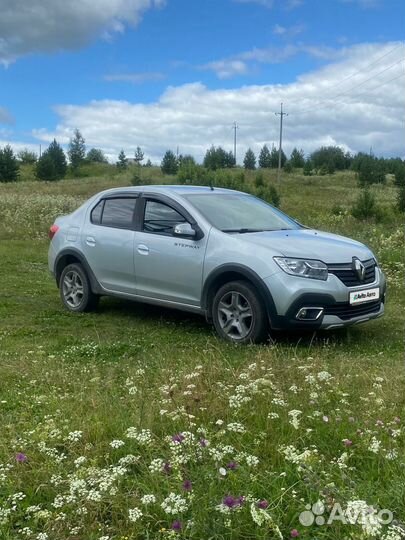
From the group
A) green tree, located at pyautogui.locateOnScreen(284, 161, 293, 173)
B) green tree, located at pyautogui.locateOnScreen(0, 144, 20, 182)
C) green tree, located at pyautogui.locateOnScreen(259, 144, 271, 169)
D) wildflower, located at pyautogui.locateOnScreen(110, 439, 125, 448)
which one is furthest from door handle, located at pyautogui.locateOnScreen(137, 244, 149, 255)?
green tree, located at pyautogui.locateOnScreen(259, 144, 271, 169)

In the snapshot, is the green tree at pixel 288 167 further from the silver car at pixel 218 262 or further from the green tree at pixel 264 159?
the silver car at pixel 218 262

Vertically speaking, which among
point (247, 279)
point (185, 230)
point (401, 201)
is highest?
point (401, 201)

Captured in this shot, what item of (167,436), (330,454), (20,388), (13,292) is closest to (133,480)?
(167,436)

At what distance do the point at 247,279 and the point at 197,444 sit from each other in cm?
342

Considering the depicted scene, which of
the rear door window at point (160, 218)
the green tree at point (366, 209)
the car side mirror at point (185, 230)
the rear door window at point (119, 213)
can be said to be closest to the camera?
the car side mirror at point (185, 230)

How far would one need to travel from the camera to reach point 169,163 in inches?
2911

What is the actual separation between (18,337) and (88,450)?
3.93 m

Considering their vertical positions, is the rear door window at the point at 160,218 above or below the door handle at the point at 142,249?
above

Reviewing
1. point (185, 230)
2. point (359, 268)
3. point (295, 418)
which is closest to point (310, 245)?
point (359, 268)

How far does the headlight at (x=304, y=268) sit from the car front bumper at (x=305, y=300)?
0.18 ft

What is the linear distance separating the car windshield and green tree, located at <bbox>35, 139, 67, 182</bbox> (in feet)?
215

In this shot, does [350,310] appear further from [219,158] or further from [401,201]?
[219,158]

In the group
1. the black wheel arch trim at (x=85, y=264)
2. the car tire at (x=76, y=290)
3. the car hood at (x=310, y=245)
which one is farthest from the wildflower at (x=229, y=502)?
the car tire at (x=76, y=290)

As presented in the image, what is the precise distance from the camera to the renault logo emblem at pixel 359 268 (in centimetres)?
623
